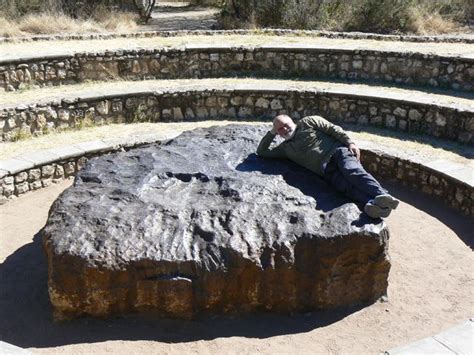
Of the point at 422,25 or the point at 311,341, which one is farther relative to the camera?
the point at 422,25

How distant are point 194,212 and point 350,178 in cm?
129

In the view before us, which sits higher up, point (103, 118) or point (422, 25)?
point (422, 25)

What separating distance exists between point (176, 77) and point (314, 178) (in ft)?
16.9

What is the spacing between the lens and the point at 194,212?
4367 millimetres

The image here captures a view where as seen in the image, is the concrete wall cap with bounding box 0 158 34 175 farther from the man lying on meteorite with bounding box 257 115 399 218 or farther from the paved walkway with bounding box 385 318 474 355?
the paved walkway with bounding box 385 318 474 355

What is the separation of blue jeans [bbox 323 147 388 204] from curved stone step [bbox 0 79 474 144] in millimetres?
3181

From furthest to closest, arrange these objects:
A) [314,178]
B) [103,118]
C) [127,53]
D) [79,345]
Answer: [127,53] → [103,118] → [314,178] → [79,345]

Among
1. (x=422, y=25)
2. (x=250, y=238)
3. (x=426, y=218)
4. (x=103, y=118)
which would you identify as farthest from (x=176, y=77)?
(x=422, y=25)

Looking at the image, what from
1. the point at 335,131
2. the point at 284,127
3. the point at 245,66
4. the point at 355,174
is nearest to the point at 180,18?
the point at 245,66

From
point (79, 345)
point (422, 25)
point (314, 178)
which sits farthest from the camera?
point (422, 25)

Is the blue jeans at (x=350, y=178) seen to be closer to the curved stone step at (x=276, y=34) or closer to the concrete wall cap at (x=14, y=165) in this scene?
the concrete wall cap at (x=14, y=165)

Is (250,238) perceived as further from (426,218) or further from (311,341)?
(426,218)

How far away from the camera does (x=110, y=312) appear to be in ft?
13.7

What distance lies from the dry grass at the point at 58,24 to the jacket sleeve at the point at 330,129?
9.07m
